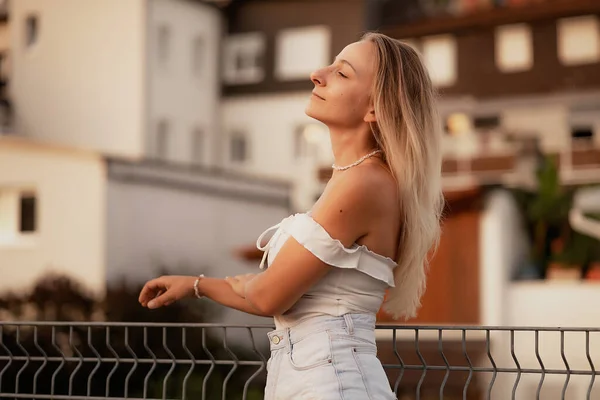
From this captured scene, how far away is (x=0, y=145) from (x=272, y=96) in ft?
56.2

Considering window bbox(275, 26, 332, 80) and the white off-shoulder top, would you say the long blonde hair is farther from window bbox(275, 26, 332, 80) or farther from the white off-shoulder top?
window bbox(275, 26, 332, 80)

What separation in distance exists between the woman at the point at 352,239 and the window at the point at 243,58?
1591 inches

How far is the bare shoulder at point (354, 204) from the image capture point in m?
3.47

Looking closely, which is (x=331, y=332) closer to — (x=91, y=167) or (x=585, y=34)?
(x=91, y=167)

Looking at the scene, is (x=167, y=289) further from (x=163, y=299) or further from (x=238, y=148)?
(x=238, y=148)

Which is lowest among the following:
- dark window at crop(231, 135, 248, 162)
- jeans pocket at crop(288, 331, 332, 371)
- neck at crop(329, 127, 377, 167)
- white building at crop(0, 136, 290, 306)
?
white building at crop(0, 136, 290, 306)

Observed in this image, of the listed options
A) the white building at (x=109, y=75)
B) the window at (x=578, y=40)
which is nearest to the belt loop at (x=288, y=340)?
the white building at (x=109, y=75)

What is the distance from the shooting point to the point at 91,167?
27047 mm

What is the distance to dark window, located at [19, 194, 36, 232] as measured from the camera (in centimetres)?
2806

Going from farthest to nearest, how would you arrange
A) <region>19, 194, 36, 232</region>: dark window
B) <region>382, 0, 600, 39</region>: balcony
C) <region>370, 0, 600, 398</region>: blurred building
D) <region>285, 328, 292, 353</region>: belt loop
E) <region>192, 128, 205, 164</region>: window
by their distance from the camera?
1. <region>192, 128, 205, 164</region>: window
2. <region>382, 0, 600, 39</region>: balcony
3. <region>370, 0, 600, 398</region>: blurred building
4. <region>19, 194, 36, 232</region>: dark window
5. <region>285, 328, 292, 353</region>: belt loop

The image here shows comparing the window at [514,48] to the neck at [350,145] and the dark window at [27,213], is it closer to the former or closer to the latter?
the dark window at [27,213]

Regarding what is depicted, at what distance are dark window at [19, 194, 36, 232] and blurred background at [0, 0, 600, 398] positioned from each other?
2.1 inches

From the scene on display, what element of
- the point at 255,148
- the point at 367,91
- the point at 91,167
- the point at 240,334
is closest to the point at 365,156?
the point at 367,91

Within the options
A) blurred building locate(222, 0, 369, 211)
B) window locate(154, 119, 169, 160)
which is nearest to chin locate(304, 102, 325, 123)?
window locate(154, 119, 169, 160)
